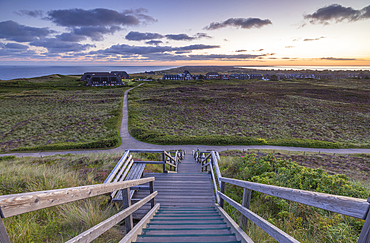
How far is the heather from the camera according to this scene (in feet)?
10.2

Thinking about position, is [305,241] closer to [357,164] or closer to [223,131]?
[357,164]

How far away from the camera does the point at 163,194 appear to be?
20.9 ft

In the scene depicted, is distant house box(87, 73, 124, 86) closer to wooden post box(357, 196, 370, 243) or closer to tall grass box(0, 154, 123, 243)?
tall grass box(0, 154, 123, 243)

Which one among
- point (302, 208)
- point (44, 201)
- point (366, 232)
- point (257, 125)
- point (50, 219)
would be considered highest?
point (44, 201)

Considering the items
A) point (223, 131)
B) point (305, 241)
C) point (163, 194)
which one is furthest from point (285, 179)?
point (223, 131)

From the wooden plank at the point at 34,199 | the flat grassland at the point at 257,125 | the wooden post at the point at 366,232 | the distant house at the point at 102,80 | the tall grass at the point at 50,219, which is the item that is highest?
the distant house at the point at 102,80

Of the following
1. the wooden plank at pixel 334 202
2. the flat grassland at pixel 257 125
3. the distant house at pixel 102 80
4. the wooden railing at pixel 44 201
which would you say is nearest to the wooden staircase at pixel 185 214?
the wooden railing at pixel 44 201

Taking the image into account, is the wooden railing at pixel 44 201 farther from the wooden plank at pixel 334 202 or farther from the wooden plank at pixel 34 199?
the wooden plank at pixel 334 202

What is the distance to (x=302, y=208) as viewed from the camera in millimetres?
4164

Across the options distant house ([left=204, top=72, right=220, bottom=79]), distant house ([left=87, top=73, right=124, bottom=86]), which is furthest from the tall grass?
distant house ([left=204, top=72, right=220, bottom=79])

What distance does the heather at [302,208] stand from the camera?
3.10 m

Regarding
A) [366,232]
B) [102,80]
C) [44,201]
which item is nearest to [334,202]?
[366,232]

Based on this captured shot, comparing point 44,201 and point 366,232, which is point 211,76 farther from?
point 44,201

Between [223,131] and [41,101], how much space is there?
48890mm
